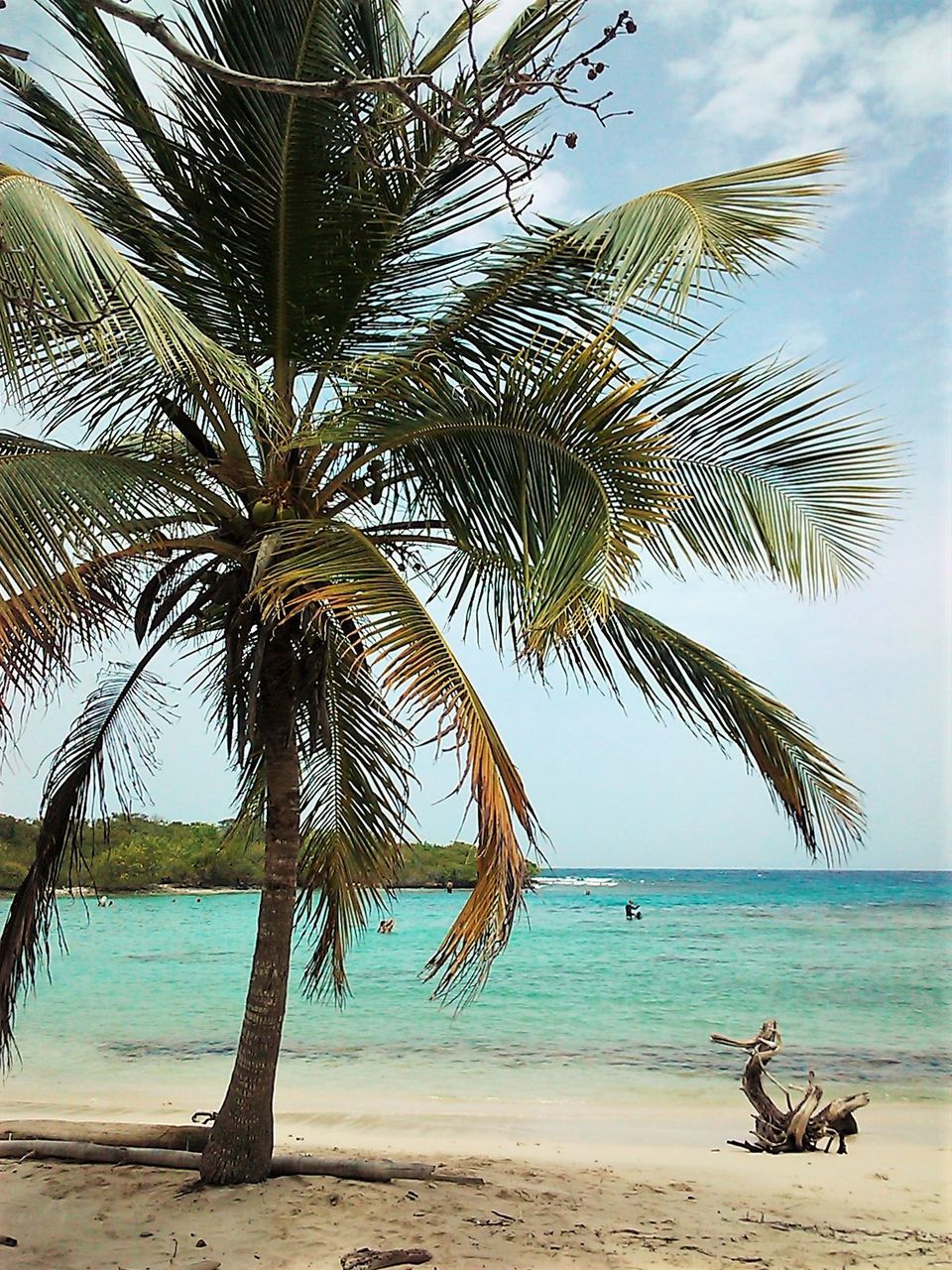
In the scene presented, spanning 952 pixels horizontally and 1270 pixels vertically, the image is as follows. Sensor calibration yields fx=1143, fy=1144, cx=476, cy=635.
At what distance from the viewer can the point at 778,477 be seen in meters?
3.45

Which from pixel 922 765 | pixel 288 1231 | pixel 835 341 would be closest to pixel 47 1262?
pixel 288 1231

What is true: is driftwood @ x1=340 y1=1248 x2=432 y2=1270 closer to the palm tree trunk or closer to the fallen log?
the palm tree trunk

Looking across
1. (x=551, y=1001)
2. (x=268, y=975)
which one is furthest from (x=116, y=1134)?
(x=551, y=1001)

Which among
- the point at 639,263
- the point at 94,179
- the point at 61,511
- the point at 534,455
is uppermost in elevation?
the point at 94,179

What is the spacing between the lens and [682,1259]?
3.30 m

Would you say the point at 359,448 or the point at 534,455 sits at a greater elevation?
the point at 359,448

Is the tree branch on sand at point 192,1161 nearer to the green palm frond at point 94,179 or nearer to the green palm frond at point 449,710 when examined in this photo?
the green palm frond at point 449,710

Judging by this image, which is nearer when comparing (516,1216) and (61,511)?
(61,511)

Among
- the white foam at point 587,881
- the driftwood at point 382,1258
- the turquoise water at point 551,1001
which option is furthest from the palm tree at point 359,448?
the white foam at point 587,881

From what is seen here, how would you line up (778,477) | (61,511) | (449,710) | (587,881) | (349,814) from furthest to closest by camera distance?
(587,881) < (349,814) < (778,477) < (61,511) < (449,710)

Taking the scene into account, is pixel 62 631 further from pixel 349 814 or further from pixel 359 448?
pixel 349 814

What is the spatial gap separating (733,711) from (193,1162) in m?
2.37

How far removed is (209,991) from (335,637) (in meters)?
11.3

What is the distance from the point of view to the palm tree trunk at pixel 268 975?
12.1 ft
